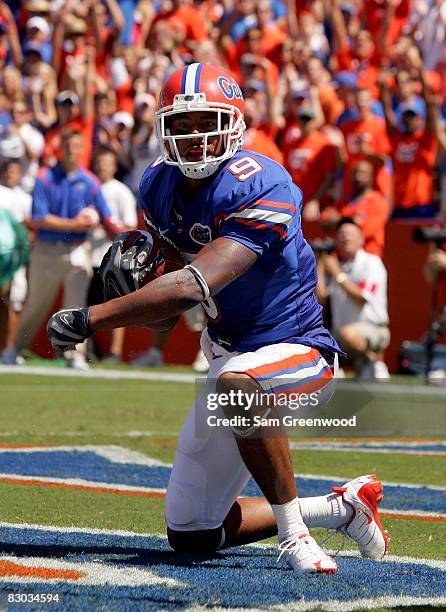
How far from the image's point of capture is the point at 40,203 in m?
12.1

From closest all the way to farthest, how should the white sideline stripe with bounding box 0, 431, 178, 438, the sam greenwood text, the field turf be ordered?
the field turf → the sam greenwood text → the white sideline stripe with bounding box 0, 431, 178, 438

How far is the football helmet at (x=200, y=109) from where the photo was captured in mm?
4332

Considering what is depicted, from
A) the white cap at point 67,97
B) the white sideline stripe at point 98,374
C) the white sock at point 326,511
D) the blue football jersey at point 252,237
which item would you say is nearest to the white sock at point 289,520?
the white sock at point 326,511

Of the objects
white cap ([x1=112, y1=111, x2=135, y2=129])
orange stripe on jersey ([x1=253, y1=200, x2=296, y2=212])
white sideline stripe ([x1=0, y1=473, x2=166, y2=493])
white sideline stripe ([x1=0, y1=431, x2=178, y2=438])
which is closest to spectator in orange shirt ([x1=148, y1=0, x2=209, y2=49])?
white cap ([x1=112, y1=111, x2=135, y2=129])

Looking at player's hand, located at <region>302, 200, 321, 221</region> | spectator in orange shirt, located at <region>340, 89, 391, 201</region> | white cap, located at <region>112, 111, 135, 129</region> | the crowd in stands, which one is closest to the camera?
spectator in orange shirt, located at <region>340, 89, 391, 201</region>

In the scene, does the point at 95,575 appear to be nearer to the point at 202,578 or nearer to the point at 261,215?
the point at 202,578

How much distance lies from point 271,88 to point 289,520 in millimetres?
9717

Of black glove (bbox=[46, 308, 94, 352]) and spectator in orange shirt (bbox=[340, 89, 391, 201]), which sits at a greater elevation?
black glove (bbox=[46, 308, 94, 352])

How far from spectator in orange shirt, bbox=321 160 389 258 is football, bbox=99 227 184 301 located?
7.35 meters

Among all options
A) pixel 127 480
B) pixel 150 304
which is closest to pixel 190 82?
pixel 150 304

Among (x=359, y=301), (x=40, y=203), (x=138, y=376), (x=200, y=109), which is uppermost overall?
(x=200, y=109)

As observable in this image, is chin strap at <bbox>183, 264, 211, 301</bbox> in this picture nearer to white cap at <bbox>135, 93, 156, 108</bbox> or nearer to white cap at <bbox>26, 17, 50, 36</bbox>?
white cap at <bbox>135, 93, 156, 108</bbox>

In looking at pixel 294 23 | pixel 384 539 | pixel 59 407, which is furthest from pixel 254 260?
pixel 294 23

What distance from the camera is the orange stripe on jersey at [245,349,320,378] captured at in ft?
13.7
